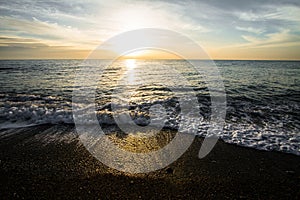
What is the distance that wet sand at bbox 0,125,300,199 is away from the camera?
2.88 m

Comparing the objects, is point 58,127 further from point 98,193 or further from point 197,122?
point 197,122

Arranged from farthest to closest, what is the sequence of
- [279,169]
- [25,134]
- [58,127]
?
[58,127] < [25,134] < [279,169]

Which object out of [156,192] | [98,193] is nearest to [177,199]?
[156,192]

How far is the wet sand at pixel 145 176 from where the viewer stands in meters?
2.88

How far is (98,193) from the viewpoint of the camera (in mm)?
2838

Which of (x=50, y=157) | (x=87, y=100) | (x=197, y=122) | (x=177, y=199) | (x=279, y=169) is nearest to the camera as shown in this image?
(x=177, y=199)

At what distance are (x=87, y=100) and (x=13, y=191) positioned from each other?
701 centimetres

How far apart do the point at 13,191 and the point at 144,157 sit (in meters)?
2.29

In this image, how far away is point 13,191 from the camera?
9.36 ft

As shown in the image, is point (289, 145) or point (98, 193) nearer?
point (98, 193)

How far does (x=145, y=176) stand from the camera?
334cm

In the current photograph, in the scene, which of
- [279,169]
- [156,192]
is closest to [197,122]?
[279,169]

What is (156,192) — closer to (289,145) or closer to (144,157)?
(144,157)

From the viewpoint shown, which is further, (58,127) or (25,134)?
(58,127)
